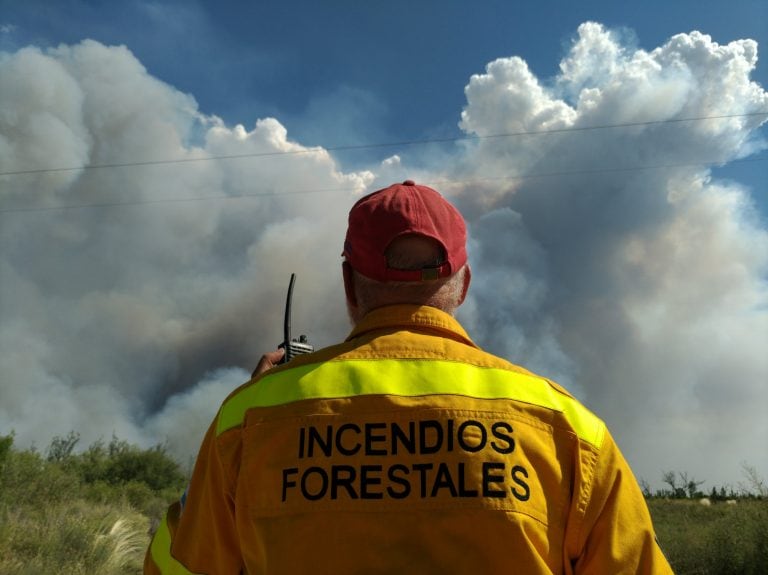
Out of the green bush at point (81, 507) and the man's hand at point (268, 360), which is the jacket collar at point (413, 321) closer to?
the man's hand at point (268, 360)

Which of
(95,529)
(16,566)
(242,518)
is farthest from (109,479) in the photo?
(242,518)

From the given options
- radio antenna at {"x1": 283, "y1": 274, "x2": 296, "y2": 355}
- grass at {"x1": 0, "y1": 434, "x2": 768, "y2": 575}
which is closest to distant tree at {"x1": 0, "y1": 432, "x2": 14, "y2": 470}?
grass at {"x1": 0, "y1": 434, "x2": 768, "y2": 575}

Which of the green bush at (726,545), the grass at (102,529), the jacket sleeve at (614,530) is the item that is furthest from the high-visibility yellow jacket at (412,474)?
the green bush at (726,545)

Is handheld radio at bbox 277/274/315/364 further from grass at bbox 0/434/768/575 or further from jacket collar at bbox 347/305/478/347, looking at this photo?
grass at bbox 0/434/768/575

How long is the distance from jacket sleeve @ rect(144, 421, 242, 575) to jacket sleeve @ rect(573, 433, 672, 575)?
A: 897 mm

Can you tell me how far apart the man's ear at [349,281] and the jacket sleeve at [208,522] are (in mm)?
540

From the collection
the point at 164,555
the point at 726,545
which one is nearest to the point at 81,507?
the point at 726,545

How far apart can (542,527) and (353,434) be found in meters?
0.51

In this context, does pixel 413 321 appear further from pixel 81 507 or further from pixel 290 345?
pixel 81 507

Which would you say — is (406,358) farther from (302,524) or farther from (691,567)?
(691,567)

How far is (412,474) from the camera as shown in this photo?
5.90 ft

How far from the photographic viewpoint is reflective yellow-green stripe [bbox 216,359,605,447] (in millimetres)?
1880

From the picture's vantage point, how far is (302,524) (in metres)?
1.77

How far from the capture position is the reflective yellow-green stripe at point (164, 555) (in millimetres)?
2039
